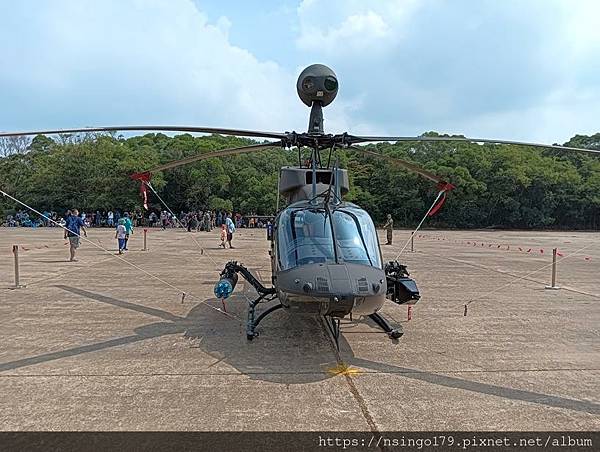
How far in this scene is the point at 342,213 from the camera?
6.52m

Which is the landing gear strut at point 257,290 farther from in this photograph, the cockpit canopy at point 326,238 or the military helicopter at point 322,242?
the cockpit canopy at point 326,238

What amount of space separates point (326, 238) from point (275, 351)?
1.53 meters

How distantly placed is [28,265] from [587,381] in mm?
14485

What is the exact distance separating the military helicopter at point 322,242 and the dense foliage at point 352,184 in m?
43.3

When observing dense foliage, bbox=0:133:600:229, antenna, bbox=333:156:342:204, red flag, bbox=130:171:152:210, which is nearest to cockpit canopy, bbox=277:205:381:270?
antenna, bbox=333:156:342:204

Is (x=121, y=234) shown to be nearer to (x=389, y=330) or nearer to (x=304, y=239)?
(x=304, y=239)

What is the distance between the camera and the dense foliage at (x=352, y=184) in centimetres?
5216

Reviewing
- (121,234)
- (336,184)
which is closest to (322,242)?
(336,184)

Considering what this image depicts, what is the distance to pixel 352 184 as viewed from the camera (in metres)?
56.1

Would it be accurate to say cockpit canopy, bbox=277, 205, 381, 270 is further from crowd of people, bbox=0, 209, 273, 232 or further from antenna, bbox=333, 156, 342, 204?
crowd of people, bbox=0, 209, 273, 232

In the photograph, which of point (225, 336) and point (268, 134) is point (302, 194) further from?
point (225, 336)

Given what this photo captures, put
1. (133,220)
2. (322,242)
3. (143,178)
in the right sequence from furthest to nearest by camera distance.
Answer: (133,220) → (143,178) → (322,242)

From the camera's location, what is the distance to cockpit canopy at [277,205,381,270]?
233 inches

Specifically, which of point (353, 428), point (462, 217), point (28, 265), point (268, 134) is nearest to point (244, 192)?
point (462, 217)
